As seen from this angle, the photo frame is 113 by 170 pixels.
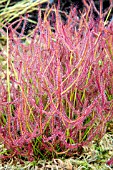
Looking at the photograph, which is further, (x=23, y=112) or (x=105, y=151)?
(x=105, y=151)

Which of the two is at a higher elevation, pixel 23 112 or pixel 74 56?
pixel 74 56

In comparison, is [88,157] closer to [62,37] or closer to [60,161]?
[60,161]

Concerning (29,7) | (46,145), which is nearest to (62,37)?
(46,145)

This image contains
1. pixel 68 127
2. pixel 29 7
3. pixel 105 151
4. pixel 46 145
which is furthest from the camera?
pixel 29 7

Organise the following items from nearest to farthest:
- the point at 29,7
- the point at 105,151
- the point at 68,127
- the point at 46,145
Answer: the point at 68,127, the point at 46,145, the point at 105,151, the point at 29,7

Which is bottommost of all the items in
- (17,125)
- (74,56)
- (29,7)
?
(17,125)

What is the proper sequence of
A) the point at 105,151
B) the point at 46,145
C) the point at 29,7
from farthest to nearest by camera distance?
the point at 29,7
the point at 105,151
the point at 46,145

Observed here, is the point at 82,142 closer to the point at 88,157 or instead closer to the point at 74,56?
the point at 88,157

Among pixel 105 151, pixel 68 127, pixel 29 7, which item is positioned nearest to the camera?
pixel 68 127

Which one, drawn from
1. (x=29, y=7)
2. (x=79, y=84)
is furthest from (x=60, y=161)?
(x=29, y=7)
